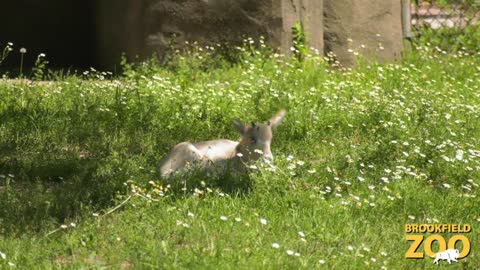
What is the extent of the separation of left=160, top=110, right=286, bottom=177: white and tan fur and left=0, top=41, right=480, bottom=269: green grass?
20 cm

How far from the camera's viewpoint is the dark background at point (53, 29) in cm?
1265

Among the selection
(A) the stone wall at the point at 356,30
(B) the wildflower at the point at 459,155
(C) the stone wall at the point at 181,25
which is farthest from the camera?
(A) the stone wall at the point at 356,30

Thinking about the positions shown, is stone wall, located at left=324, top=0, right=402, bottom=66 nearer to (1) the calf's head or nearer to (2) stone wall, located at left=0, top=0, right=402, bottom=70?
(2) stone wall, located at left=0, top=0, right=402, bottom=70

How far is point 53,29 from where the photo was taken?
12859 mm

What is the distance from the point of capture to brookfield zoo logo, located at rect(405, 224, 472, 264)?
5859mm

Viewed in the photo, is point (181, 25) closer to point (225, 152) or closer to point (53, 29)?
point (53, 29)

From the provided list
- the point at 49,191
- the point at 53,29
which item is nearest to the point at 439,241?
the point at 49,191

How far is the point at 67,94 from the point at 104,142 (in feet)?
4.36

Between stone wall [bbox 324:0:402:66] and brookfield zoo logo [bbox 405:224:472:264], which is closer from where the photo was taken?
brookfield zoo logo [bbox 405:224:472:264]

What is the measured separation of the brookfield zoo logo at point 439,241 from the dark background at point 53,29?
712cm

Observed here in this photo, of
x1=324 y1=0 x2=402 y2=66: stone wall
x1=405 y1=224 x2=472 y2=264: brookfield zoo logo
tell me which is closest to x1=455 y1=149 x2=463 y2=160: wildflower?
x1=405 y1=224 x2=472 y2=264: brookfield zoo logo

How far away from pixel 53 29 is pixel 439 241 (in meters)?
8.02

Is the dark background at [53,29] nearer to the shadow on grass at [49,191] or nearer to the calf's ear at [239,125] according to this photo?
the shadow on grass at [49,191]

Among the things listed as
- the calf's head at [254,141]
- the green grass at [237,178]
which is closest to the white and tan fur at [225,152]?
the calf's head at [254,141]
